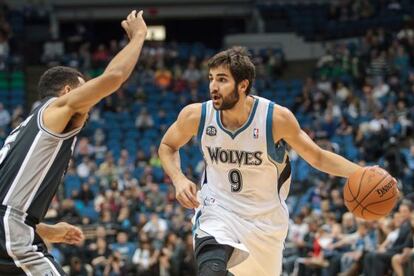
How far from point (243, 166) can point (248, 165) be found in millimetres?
35

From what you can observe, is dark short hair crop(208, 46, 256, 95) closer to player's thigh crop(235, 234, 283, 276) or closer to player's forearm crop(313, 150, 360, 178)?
player's forearm crop(313, 150, 360, 178)

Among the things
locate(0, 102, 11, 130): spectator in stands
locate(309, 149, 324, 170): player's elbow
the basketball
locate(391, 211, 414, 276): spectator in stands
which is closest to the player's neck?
locate(309, 149, 324, 170): player's elbow

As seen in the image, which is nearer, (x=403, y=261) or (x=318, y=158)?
(x=318, y=158)

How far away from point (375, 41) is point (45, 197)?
65.1 ft

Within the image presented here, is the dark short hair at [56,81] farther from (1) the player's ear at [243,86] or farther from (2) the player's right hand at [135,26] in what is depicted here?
(1) the player's ear at [243,86]

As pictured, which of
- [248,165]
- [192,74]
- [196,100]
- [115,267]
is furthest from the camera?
[192,74]

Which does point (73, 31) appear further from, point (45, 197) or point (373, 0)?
point (45, 197)

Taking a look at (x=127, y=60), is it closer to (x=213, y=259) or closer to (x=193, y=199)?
(x=193, y=199)

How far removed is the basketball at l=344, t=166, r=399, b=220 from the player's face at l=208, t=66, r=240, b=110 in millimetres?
1062

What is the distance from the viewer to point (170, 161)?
641 cm

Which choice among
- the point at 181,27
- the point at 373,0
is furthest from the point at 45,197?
the point at 181,27

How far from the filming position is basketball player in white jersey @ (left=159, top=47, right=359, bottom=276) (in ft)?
20.3

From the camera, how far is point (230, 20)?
2988 cm

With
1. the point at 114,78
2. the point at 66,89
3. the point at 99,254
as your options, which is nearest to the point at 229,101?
the point at 66,89
